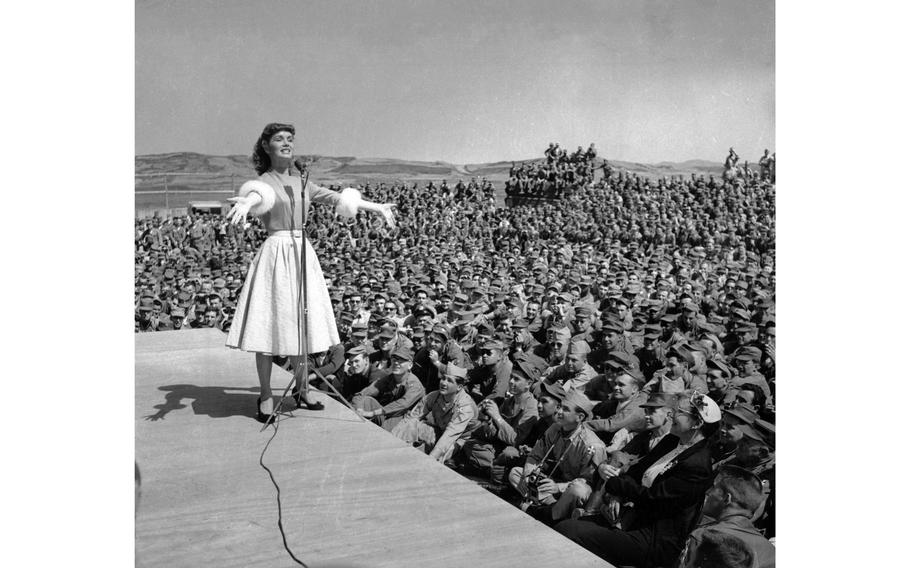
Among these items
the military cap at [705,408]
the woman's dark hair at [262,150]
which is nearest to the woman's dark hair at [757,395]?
the military cap at [705,408]

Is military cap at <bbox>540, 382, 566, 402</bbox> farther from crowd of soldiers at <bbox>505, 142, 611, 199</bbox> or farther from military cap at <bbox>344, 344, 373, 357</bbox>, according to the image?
military cap at <bbox>344, 344, 373, 357</bbox>

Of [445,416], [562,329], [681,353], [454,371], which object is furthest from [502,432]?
[562,329]

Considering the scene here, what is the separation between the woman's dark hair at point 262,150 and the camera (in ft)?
11.4

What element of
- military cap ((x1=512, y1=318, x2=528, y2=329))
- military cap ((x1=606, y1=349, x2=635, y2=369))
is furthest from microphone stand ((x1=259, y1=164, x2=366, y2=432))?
military cap ((x1=512, y1=318, x2=528, y2=329))

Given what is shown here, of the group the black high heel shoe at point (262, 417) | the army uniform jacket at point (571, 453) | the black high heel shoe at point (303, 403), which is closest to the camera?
the black high heel shoe at point (262, 417)

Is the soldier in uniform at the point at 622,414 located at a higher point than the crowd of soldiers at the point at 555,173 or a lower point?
lower

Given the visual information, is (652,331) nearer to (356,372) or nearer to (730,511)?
(356,372)

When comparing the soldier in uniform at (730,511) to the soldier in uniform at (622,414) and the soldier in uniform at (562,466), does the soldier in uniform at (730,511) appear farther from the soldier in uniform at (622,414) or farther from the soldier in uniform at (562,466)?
the soldier in uniform at (622,414)

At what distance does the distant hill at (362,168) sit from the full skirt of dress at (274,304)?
0.31m

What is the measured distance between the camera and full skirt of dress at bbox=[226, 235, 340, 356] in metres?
3.53

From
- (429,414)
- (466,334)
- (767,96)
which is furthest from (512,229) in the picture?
(767,96)

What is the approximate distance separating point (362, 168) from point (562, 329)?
133 inches

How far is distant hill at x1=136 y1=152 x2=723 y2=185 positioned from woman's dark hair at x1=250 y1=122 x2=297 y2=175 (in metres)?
0.03

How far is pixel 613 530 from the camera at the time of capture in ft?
12.1
